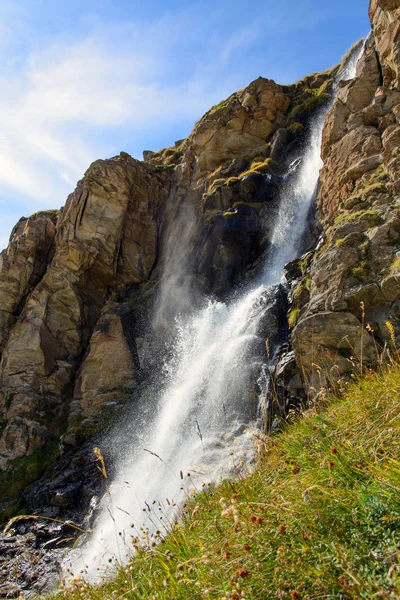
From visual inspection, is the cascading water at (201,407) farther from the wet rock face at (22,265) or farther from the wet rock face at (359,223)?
the wet rock face at (22,265)

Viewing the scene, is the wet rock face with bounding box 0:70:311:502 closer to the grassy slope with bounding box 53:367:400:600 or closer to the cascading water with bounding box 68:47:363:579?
the cascading water with bounding box 68:47:363:579

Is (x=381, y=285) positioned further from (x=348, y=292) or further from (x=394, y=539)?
(x=394, y=539)

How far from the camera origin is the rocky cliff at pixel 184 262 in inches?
395

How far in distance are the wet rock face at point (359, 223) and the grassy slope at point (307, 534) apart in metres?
3.16

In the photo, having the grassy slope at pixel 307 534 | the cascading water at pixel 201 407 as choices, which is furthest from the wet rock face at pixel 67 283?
the grassy slope at pixel 307 534

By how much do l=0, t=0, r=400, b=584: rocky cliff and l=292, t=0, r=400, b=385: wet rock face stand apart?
0.15 feet

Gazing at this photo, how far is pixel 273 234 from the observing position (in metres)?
21.2

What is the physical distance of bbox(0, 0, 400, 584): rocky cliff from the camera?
32.9ft

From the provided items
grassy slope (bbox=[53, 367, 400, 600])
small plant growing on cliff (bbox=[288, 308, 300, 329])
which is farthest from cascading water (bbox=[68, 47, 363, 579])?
grassy slope (bbox=[53, 367, 400, 600])

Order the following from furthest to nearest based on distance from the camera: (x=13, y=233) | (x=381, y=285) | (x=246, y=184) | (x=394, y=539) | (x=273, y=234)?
(x=13, y=233) → (x=246, y=184) → (x=273, y=234) → (x=381, y=285) → (x=394, y=539)

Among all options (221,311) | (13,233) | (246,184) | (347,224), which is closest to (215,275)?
(221,311)

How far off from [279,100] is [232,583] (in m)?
31.4

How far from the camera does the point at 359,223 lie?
10.5 m

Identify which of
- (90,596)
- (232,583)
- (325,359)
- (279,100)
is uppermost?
(279,100)
